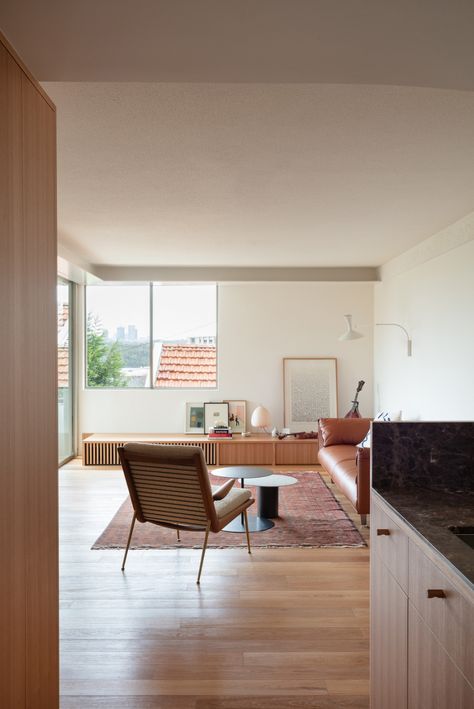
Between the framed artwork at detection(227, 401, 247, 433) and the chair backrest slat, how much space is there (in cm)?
416

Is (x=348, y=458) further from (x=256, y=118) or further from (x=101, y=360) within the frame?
(x=101, y=360)

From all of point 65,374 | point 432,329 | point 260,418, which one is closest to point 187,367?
point 260,418

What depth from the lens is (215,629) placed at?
326cm

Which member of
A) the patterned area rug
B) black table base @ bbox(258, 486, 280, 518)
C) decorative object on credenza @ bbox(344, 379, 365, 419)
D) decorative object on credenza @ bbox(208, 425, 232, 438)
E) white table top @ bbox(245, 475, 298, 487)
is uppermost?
decorative object on credenza @ bbox(344, 379, 365, 419)

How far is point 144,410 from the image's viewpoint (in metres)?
8.37

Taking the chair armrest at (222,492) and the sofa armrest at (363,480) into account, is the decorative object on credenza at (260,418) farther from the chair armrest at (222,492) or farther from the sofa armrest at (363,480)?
the chair armrest at (222,492)

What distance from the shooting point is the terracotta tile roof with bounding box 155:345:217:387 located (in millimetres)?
8430

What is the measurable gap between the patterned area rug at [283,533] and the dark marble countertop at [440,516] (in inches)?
103

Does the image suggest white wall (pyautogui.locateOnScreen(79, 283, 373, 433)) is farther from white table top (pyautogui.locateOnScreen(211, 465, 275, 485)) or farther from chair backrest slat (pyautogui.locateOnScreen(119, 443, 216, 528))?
chair backrest slat (pyautogui.locateOnScreen(119, 443, 216, 528))

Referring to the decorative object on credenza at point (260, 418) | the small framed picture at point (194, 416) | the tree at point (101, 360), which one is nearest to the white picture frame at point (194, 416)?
the small framed picture at point (194, 416)

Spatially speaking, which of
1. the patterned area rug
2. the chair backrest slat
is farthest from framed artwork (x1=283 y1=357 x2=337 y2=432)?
the chair backrest slat

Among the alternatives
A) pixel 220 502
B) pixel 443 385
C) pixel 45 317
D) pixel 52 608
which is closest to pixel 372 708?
pixel 52 608

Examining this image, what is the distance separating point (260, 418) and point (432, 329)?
278cm

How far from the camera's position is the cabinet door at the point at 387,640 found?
188 cm
